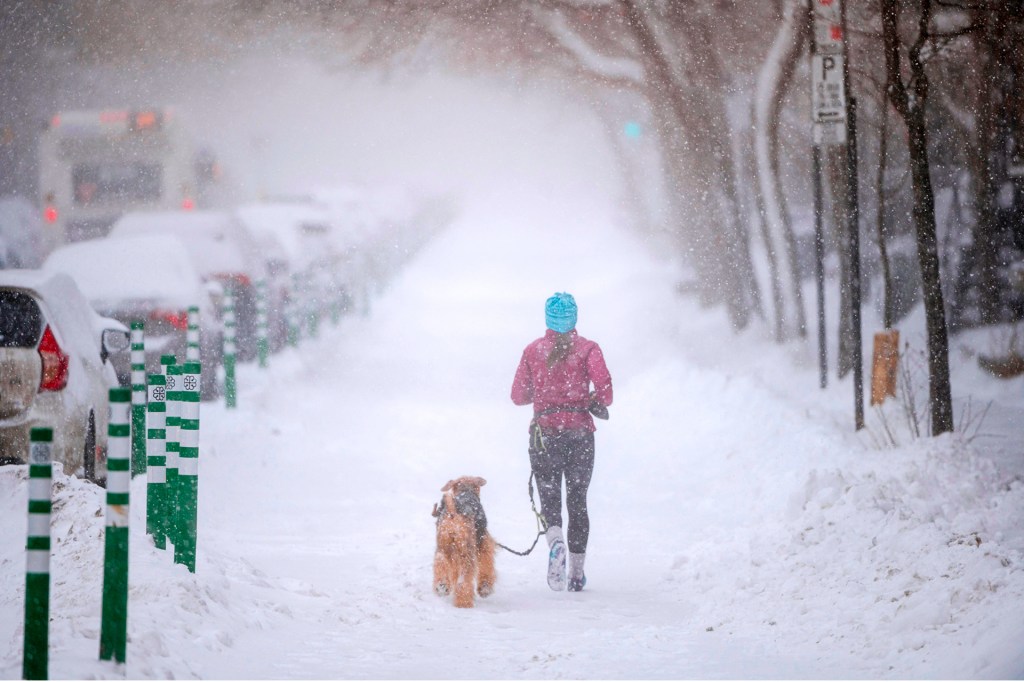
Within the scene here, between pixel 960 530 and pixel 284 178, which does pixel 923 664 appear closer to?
pixel 960 530

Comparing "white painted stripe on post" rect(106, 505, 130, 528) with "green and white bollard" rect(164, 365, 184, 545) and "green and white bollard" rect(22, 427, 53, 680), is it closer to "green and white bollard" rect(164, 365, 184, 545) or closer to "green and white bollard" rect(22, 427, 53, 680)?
"green and white bollard" rect(22, 427, 53, 680)

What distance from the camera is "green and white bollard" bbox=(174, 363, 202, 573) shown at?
6.91 metres

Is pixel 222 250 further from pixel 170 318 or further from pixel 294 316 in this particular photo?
pixel 170 318

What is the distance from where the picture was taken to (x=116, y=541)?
16.8 ft

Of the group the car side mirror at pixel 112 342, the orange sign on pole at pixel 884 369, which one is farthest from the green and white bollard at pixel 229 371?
the orange sign on pole at pixel 884 369

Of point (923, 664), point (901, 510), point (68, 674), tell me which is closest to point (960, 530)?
point (901, 510)

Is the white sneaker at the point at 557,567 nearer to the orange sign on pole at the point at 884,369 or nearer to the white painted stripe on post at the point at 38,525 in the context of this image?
the white painted stripe on post at the point at 38,525

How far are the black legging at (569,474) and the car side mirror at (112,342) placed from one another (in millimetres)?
3642

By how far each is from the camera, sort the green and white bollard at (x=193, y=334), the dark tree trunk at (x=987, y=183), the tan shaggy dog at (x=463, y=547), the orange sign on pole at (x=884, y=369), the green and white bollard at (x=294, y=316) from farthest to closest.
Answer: the green and white bollard at (x=294, y=316), the dark tree trunk at (x=987, y=183), the green and white bollard at (x=193, y=334), the orange sign on pole at (x=884, y=369), the tan shaggy dog at (x=463, y=547)

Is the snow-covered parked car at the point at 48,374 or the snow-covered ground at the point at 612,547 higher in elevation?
the snow-covered parked car at the point at 48,374

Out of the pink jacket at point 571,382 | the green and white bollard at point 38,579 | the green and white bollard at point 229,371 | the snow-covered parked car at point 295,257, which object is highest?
the snow-covered parked car at point 295,257

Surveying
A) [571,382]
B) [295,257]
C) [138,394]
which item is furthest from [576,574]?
[295,257]

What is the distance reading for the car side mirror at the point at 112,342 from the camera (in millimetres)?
9719

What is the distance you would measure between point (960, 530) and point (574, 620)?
Answer: 228 centimetres
